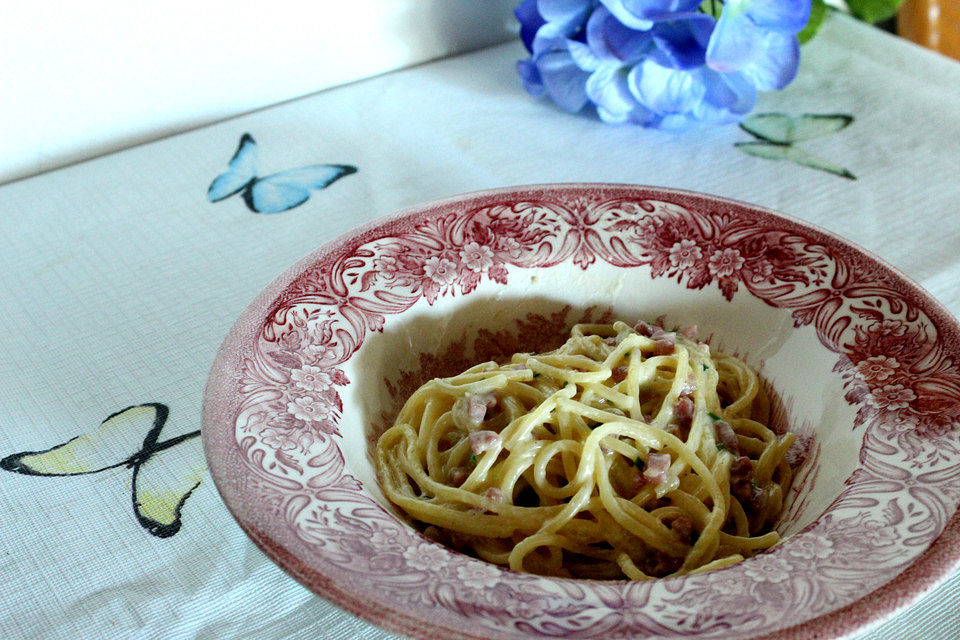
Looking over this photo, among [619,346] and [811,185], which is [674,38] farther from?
[619,346]

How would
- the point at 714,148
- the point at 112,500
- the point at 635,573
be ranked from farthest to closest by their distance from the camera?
the point at 714,148
the point at 112,500
the point at 635,573

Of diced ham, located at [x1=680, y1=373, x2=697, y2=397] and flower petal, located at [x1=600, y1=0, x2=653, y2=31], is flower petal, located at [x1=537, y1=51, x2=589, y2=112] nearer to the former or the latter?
flower petal, located at [x1=600, y1=0, x2=653, y2=31]

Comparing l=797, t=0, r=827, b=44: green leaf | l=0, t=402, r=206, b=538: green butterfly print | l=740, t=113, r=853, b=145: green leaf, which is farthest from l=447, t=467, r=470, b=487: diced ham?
l=797, t=0, r=827, b=44: green leaf

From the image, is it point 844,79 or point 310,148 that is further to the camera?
point 844,79

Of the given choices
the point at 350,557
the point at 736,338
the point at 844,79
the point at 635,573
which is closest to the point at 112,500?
the point at 350,557

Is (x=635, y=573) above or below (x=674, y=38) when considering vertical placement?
below

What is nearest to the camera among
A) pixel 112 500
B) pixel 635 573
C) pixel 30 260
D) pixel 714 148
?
pixel 635 573

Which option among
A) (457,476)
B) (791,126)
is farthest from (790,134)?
(457,476)
